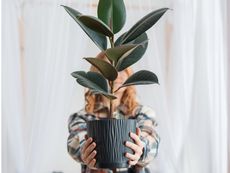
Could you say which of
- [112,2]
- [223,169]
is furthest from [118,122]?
[223,169]

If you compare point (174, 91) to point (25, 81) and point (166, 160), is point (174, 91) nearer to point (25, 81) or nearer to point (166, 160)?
point (166, 160)

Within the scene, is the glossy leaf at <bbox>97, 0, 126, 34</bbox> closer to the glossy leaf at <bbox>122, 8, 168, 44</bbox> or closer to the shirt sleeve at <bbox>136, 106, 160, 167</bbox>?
the glossy leaf at <bbox>122, 8, 168, 44</bbox>

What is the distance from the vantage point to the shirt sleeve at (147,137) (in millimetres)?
826

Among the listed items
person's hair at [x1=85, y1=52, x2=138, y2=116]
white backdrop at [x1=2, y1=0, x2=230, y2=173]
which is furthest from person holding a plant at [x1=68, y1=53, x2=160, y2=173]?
white backdrop at [x1=2, y1=0, x2=230, y2=173]

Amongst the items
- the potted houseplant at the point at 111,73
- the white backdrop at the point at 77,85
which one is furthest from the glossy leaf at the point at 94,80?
the white backdrop at the point at 77,85

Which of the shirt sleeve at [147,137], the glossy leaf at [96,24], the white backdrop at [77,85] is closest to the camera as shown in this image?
the glossy leaf at [96,24]

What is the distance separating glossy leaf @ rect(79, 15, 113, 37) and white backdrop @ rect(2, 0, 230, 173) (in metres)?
0.70

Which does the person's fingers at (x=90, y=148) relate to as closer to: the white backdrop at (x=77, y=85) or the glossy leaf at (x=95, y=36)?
the glossy leaf at (x=95, y=36)

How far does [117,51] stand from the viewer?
2.19 feet

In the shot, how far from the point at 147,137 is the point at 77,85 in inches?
23.3

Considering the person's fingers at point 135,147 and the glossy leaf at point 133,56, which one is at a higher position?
the glossy leaf at point 133,56

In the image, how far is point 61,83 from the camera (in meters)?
1.35

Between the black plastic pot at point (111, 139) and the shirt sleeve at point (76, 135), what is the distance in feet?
0.73

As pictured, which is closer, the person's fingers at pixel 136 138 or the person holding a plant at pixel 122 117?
the person's fingers at pixel 136 138
